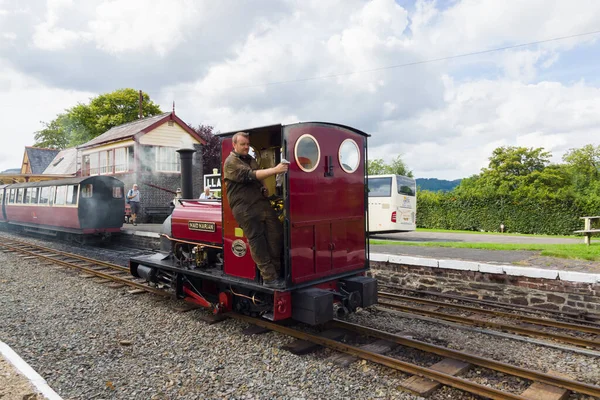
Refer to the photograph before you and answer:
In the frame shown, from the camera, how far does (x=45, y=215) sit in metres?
16.8

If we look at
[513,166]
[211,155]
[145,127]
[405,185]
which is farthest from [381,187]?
[513,166]

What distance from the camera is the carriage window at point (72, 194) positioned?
14632 mm

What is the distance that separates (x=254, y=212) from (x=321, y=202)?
2.69 ft

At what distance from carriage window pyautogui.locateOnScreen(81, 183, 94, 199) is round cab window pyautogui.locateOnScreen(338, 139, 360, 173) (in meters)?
12.4

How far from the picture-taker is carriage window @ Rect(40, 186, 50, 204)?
16.7m

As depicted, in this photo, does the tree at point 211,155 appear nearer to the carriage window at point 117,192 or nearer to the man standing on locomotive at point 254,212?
the carriage window at point 117,192

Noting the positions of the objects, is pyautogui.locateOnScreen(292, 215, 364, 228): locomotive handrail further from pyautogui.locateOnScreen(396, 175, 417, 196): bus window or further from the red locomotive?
pyautogui.locateOnScreen(396, 175, 417, 196): bus window

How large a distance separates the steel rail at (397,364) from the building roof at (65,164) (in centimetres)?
2925

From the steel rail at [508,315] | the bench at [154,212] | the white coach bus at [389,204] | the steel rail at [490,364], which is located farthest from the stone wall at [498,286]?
the bench at [154,212]

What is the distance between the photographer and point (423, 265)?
7.53 m

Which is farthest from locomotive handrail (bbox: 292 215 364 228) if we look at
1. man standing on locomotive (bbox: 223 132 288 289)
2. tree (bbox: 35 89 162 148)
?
tree (bbox: 35 89 162 148)

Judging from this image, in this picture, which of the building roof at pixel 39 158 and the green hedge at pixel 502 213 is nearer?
the green hedge at pixel 502 213

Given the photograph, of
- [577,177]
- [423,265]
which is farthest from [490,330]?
[577,177]

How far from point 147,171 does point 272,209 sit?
67.0ft
